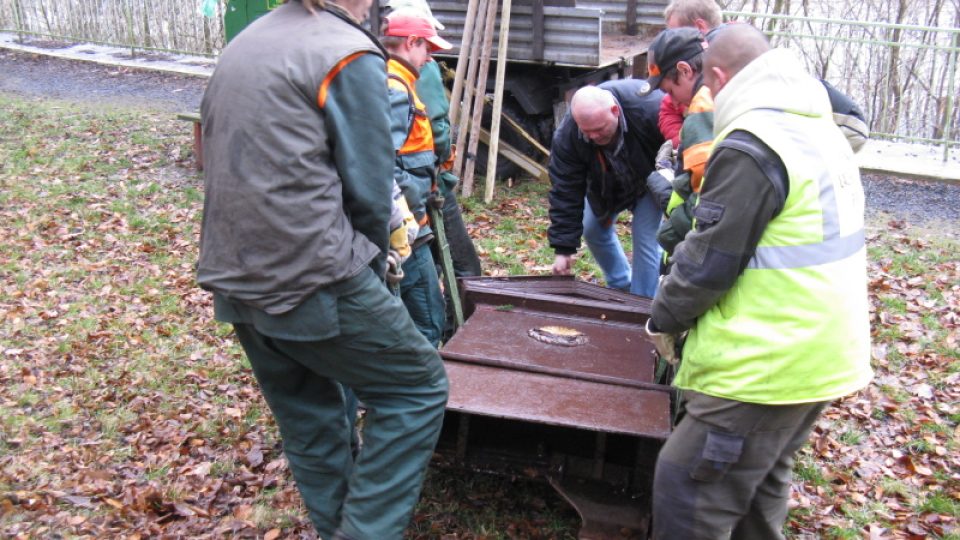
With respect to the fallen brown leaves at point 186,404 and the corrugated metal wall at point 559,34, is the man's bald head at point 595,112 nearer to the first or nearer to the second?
the fallen brown leaves at point 186,404

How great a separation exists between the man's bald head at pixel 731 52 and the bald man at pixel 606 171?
1996 mm

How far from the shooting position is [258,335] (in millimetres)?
2785

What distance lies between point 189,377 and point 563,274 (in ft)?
7.63

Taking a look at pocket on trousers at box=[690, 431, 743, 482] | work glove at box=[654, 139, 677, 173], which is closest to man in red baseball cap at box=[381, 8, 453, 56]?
work glove at box=[654, 139, 677, 173]

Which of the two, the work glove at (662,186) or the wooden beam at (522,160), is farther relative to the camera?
the wooden beam at (522,160)

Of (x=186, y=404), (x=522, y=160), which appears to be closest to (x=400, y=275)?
(x=186, y=404)

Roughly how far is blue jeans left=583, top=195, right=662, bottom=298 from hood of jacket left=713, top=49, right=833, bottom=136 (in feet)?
9.08

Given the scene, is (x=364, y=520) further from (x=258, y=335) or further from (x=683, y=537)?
(x=683, y=537)

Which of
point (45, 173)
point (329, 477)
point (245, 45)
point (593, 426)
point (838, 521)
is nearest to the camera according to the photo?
point (245, 45)

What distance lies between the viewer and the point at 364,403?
2924mm

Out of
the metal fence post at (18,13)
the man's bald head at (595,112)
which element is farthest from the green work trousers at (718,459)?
the metal fence post at (18,13)

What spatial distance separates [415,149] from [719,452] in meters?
2.41

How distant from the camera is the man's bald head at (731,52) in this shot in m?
2.76

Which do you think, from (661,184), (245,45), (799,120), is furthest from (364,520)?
(661,184)
